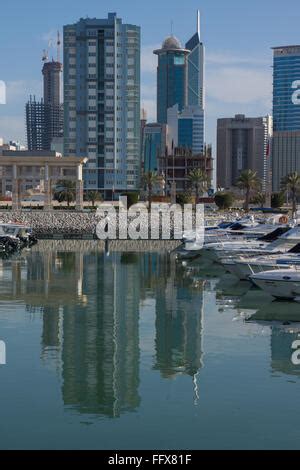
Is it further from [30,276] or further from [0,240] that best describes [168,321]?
[0,240]

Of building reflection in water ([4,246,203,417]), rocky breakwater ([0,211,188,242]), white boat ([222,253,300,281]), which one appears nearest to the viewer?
building reflection in water ([4,246,203,417])

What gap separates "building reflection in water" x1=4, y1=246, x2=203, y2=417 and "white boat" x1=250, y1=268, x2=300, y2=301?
12.4 ft

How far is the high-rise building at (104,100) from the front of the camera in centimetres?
18650

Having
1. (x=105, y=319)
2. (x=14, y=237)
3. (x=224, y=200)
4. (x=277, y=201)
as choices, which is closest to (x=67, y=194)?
(x=224, y=200)

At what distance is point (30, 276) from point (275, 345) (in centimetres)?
2667

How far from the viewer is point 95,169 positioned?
629ft

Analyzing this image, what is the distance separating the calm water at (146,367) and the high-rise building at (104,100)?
140 m

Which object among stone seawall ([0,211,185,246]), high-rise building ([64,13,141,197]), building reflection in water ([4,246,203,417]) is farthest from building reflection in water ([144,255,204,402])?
high-rise building ([64,13,141,197])

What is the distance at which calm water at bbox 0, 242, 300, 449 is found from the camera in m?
22.4

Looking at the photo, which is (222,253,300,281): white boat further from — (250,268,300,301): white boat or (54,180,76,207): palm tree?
(54,180,76,207): palm tree

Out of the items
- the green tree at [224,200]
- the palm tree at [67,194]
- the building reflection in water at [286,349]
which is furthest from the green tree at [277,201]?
the building reflection in water at [286,349]

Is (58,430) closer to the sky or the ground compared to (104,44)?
closer to the ground

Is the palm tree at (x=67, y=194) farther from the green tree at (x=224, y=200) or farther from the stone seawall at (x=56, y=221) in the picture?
the stone seawall at (x=56, y=221)
